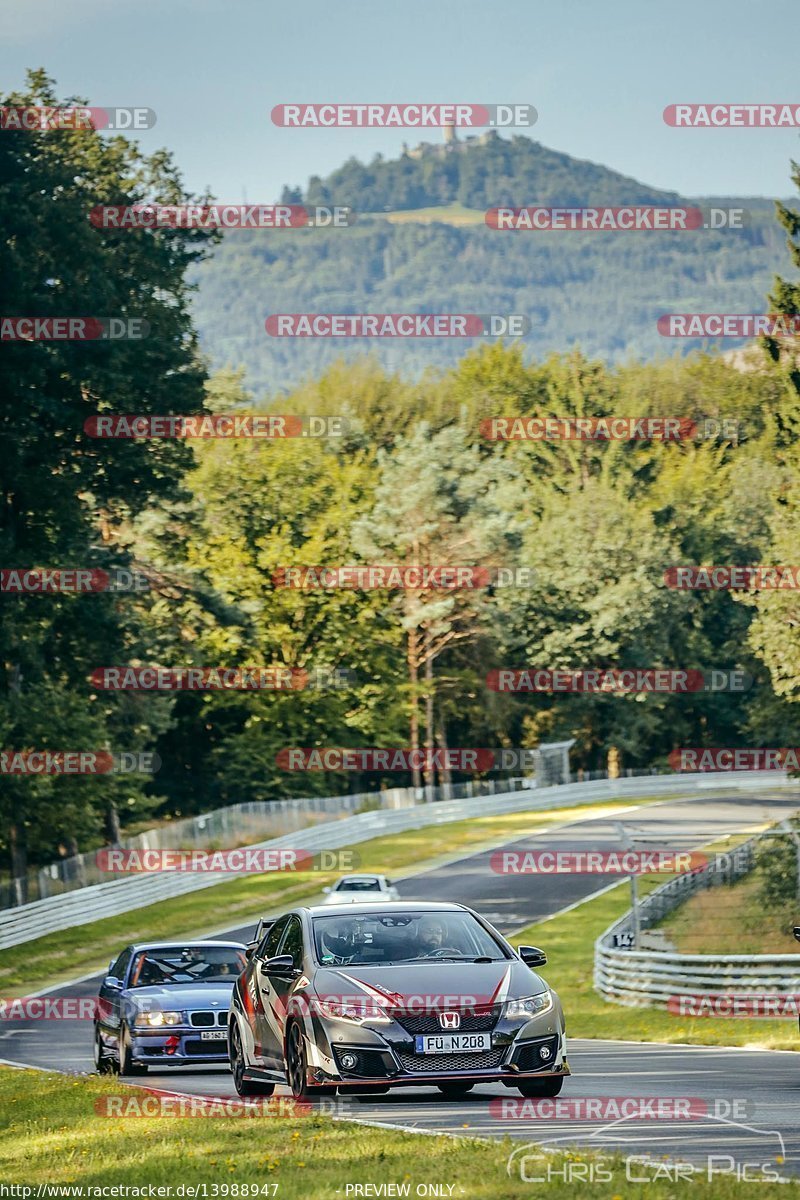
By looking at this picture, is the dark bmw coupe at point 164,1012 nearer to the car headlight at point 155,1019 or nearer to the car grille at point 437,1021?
the car headlight at point 155,1019

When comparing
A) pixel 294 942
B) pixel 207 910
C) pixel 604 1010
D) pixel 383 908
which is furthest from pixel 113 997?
pixel 207 910

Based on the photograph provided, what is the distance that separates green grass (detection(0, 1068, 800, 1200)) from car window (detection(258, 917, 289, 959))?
189 cm

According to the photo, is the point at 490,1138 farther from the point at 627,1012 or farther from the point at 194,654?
the point at 194,654

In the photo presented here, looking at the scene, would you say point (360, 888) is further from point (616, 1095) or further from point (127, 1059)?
point (616, 1095)

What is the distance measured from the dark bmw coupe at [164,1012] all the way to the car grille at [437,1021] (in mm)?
5829

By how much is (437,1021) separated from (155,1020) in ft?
22.7

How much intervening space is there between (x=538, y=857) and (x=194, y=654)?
12504mm

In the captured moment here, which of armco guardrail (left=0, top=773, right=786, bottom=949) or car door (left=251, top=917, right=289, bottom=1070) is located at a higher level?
car door (left=251, top=917, right=289, bottom=1070)

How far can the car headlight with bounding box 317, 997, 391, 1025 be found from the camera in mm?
12242

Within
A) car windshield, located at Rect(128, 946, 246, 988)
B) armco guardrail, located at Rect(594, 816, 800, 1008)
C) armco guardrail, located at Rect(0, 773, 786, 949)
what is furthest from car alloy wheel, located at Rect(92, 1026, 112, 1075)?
armco guardrail, located at Rect(0, 773, 786, 949)

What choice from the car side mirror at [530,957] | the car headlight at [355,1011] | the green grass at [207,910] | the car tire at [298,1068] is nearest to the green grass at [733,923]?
the green grass at [207,910]

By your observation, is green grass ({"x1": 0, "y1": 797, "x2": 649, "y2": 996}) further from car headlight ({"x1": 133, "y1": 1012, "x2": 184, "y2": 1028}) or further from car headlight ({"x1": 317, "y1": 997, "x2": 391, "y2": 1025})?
car headlight ({"x1": 317, "y1": 997, "x2": 391, "y2": 1025})

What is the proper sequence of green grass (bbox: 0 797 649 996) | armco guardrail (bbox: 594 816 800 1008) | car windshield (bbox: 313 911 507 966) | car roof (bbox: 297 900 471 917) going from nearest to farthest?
car windshield (bbox: 313 911 507 966), car roof (bbox: 297 900 471 917), armco guardrail (bbox: 594 816 800 1008), green grass (bbox: 0 797 649 996)

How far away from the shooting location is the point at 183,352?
1847 inches
